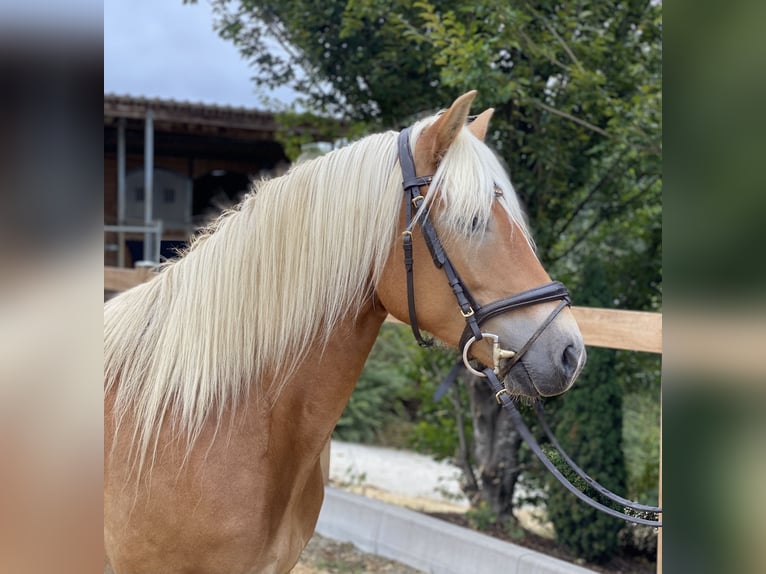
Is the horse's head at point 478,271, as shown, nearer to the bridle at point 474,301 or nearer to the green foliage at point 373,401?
the bridle at point 474,301

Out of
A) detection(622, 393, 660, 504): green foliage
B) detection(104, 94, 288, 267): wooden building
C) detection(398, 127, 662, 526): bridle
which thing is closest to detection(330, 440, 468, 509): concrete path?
detection(622, 393, 660, 504): green foliage

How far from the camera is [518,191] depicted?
12.8 ft

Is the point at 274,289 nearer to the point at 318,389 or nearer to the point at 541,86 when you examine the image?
the point at 318,389

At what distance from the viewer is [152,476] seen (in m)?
1.58

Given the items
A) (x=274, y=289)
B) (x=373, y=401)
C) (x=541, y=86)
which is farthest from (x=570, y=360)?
(x=373, y=401)

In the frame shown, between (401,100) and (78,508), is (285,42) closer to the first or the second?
(401,100)

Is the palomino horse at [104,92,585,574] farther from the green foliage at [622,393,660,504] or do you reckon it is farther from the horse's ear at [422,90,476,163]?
the green foliage at [622,393,660,504]

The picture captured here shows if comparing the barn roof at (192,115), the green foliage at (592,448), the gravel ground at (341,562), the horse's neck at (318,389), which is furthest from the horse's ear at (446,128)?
the barn roof at (192,115)

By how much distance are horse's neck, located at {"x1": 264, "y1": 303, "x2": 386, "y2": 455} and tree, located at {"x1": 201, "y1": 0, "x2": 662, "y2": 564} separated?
6.32 ft

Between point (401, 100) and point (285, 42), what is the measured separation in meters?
0.98

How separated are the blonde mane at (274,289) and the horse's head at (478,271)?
19mm

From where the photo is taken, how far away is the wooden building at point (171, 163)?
8.10 m

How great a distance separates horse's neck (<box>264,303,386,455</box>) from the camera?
1665 millimetres

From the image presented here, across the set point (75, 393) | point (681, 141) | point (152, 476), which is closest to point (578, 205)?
point (152, 476)
